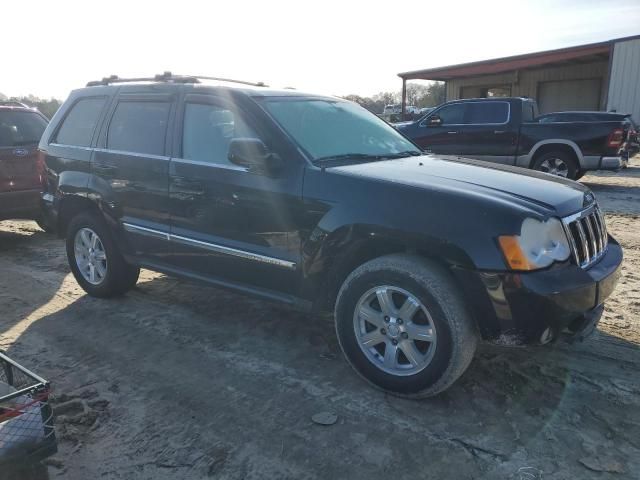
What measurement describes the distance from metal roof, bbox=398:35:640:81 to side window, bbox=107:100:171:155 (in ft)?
59.5

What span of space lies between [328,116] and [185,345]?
2065mm

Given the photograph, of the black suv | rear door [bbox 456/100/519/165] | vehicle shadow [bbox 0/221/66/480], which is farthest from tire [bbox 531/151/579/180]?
vehicle shadow [bbox 0/221/66/480]

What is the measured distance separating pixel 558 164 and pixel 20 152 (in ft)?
31.3

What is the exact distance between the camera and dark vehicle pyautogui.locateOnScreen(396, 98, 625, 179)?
33.5ft

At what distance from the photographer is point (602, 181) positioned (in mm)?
11953

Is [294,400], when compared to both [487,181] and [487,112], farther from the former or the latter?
[487,112]

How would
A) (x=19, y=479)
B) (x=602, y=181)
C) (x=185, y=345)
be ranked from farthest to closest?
(x=602, y=181) → (x=185, y=345) → (x=19, y=479)

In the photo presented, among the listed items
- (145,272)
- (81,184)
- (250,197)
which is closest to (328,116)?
(250,197)

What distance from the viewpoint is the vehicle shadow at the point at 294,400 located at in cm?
268

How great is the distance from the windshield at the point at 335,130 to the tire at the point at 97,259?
2.08 metres

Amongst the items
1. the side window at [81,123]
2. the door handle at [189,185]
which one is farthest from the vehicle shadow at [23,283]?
the door handle at [189,185]

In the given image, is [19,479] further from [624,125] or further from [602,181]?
[602,181]

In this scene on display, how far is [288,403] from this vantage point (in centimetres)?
313

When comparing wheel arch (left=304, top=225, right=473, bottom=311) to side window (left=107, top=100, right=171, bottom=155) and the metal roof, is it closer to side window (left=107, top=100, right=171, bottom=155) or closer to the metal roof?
side window (left=107, top=100, right=171, bottom=155)
